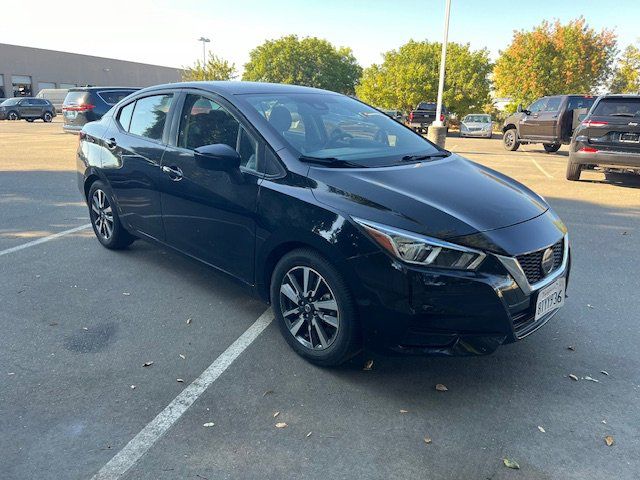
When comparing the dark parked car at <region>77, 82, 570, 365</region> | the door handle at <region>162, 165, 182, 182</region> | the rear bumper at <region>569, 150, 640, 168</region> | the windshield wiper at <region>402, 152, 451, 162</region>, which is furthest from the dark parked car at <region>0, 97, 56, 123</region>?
the windshield wiper at <region>402, 152, 451, 162</region>

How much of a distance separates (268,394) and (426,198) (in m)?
1.46

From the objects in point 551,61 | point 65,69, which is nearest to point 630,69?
point 551,61

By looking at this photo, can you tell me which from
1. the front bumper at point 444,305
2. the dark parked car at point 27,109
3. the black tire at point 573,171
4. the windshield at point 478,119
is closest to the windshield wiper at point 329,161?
the front bumper at point 444,305

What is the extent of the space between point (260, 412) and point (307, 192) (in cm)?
129

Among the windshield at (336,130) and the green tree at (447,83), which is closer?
the windshield at (336,130)

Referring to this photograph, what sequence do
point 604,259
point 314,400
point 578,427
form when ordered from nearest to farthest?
point 578,427
point 314,400
point 604,259

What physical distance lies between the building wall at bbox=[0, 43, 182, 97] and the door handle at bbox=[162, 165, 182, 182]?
63819mm

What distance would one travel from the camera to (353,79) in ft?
261

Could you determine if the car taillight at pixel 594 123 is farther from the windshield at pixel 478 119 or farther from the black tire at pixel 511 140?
the windshield at pixel 478 119

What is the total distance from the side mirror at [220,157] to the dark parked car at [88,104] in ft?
42.1

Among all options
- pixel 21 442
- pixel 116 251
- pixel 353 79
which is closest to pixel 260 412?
pixel 21 442

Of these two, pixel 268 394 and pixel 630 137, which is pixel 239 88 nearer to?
pixel 268 394

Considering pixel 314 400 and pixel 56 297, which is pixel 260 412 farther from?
pixel 56 297

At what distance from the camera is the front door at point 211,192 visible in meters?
3.41
